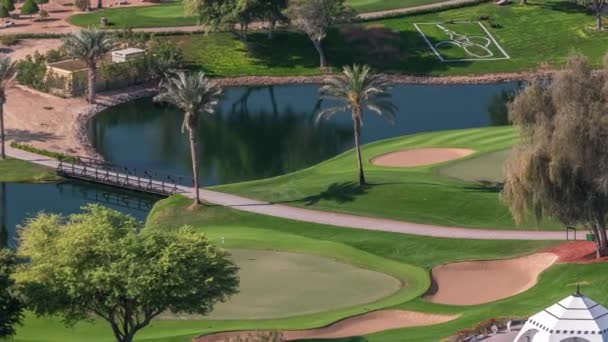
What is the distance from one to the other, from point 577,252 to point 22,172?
50883 mm

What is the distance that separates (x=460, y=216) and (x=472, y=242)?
7137 millimetres

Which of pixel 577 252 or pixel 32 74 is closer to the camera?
pixel 577 252

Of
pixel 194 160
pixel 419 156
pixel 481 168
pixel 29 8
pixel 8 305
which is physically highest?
pixel 29 8

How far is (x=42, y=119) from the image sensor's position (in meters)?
132

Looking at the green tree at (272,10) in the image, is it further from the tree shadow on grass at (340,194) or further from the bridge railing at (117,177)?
the tree shadow on grass at (340,194)

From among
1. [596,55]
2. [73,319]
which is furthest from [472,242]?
[596,55]

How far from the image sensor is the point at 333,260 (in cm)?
8512

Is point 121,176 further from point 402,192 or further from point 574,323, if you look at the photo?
point 574,323

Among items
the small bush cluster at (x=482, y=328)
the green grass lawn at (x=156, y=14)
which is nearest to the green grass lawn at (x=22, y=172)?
the green grass lawn at (x=156, y=14)

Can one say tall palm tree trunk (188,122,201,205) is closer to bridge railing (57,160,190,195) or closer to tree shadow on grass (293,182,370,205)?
bridge railing (57,160,190,195)

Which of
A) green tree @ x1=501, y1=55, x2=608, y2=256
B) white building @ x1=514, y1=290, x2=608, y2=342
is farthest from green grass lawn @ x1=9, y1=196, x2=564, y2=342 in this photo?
white building @ x1=514, y1=290, x2=608, y2=342

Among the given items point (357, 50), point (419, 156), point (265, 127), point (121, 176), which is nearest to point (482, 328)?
point (419, 156)

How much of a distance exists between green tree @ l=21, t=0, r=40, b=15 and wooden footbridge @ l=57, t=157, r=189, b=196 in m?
54.9

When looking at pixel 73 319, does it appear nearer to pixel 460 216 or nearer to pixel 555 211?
pixel 555 211
